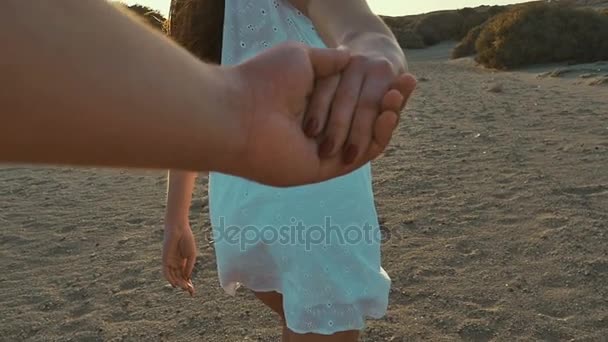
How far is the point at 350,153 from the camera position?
983 millimetres

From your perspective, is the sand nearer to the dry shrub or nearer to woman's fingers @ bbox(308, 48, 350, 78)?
woman's fingers @ bbox(308, 48, 350, 78)

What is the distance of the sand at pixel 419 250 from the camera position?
124 inches

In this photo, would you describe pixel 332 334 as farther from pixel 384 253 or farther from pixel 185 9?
pixel 384 253

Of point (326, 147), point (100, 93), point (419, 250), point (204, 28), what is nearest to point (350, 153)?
point (326, 147)

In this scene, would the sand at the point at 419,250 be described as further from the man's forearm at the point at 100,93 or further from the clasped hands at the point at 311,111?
the man's forearm at the point at 100,93

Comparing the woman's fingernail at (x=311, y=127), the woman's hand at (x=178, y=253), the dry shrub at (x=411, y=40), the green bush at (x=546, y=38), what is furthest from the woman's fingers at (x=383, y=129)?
the dry shrub at (x=411, y=40)

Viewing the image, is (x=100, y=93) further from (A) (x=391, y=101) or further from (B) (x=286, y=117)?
(A) (x=391, y=101)

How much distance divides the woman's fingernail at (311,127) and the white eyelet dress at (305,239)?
68 cm

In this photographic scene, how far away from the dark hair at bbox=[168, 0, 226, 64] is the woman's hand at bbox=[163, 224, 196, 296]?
0.53m

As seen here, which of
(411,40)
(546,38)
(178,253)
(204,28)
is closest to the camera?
(204,28)

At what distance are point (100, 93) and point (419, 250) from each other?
3.33 meters

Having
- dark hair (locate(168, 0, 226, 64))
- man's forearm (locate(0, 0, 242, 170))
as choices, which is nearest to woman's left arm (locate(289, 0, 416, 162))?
man's forearm (locate(0, 0, 242, 170))

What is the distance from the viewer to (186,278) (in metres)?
2.19

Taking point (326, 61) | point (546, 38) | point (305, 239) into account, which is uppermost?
point (326, 61)
